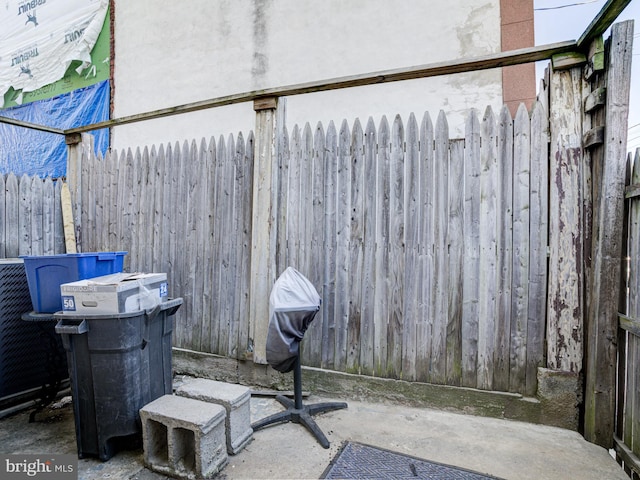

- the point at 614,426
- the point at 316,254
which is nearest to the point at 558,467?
the point at 614,426

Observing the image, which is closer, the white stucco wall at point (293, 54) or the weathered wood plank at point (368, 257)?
the weathered wood plank at point (368, 257)

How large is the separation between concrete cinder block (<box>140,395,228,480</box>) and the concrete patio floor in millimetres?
101

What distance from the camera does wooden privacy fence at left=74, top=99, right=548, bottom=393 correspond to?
2.92 m

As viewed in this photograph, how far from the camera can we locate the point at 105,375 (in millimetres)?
2395

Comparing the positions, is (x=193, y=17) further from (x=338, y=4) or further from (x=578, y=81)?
(x=578, y=81)

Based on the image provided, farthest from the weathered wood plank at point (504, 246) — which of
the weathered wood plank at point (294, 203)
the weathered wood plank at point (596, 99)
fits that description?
the weathered wood plank at point (294, 203)

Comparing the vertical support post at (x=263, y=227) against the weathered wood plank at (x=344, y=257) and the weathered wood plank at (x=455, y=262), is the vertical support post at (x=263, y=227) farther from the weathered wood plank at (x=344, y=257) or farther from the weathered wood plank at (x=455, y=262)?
the weathered wood plank at (x=455, y=262)

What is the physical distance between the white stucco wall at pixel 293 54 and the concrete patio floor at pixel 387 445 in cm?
459

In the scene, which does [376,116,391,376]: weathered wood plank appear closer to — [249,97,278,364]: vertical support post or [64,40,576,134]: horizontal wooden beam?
[64,40,576,134]: horizontal wooden beam

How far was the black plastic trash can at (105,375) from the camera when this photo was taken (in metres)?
2.37

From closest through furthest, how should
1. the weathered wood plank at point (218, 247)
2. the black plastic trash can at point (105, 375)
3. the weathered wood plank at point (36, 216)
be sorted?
the black plastic trash can at point (105, 375), the weathered wood plank at point (218, 247), the weathered wood plank at point (36, 216)

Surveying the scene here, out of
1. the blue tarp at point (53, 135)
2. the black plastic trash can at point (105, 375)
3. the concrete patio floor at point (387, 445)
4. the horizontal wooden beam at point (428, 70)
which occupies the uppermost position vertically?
the blue tarp at point (53, 135)

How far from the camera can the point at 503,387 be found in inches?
116

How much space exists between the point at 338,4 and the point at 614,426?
705 cm
